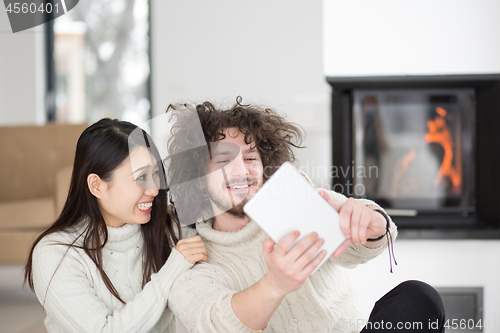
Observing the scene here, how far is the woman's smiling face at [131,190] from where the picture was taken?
43.2 inches

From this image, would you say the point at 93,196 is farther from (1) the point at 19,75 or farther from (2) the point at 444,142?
(1) the point at 19,75

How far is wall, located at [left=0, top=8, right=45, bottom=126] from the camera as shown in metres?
3.29

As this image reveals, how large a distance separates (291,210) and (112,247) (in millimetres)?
569

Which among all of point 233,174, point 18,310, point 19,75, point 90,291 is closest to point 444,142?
point 233,174

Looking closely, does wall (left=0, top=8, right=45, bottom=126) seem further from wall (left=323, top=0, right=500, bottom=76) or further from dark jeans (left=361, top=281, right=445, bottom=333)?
dark jeans (left=361, top=281, right=445, bottom=333)

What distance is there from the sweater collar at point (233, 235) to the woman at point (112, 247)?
0.06 metres

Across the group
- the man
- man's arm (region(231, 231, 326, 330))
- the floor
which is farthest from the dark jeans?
the floor

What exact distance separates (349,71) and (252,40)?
617 mm

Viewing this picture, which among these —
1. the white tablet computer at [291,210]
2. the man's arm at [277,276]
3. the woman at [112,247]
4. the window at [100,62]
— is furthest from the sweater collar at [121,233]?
the window at [100,62]

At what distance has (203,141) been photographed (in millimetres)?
1245

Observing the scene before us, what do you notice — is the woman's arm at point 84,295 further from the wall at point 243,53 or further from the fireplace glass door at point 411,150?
the wall at point 243,53

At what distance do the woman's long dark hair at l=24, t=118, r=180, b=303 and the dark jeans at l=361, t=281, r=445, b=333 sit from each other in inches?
21.7

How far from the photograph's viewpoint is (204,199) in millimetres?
1291

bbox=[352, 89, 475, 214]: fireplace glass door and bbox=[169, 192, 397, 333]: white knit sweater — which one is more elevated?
bbox=[352, 89, 475, 214]: fireplace glass door
